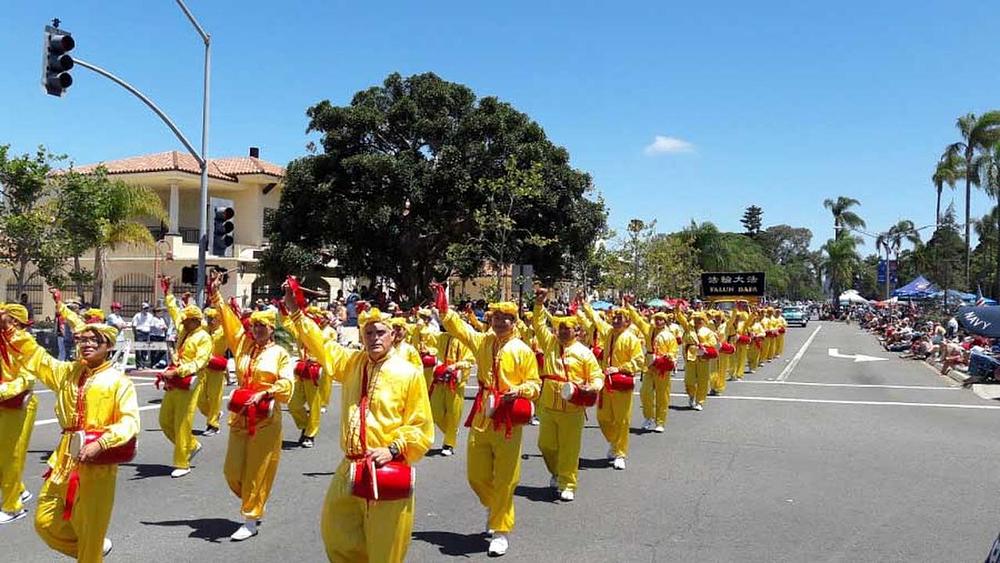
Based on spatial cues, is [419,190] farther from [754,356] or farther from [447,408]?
[447,408]

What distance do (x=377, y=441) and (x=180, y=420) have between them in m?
5.20

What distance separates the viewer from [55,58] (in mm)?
14062

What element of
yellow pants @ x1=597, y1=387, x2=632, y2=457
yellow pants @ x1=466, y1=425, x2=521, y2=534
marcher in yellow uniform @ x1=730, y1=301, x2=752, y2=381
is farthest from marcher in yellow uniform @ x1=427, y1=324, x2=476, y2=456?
marcher in yellow uniform @ x1=730, y1=301, x2=752, y2=381

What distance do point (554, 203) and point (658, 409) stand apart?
2037 centimetres

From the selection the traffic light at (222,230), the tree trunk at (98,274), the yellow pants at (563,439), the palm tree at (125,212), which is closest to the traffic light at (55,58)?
the traffic light at (222,230)

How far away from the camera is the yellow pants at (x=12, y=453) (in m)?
6.81

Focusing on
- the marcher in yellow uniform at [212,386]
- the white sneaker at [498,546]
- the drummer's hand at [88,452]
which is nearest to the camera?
the drummer's hand at [88,452]

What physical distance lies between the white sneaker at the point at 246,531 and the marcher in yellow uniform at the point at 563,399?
2765 millimetres

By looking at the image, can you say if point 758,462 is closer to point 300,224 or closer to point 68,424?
point 68,424

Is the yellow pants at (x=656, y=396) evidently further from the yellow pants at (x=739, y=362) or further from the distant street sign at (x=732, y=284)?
the distant street sign at (x=732, y=284)

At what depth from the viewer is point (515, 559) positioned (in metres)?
6.19

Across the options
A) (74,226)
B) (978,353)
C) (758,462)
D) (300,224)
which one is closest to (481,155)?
(300,224)

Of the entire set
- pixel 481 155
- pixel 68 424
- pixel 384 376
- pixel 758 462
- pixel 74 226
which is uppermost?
pixel 481 155

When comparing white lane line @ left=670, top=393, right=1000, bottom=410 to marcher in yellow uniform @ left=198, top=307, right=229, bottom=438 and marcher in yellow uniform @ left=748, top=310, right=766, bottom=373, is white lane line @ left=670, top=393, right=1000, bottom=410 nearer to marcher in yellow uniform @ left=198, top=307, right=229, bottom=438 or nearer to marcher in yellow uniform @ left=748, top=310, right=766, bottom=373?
marcher in yellow uniform @ left=748, top=310, right=766, bottom=373
